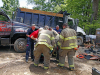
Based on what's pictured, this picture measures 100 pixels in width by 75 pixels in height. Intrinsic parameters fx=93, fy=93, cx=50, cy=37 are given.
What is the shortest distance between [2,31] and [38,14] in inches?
119

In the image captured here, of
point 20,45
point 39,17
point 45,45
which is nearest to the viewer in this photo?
point 45,45

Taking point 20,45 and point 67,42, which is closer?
point 67,42

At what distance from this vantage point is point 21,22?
694 cm

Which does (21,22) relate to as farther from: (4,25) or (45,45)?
(45,45)

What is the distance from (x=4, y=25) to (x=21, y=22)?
4.54ft

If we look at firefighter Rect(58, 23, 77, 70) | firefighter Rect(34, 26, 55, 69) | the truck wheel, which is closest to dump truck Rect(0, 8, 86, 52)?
the truck wheel

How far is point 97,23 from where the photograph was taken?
856 centimetres

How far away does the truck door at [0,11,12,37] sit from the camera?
18.9ft

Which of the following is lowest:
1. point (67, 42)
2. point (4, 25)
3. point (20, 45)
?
point (20, 45)

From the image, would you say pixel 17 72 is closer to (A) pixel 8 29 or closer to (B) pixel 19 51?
(B) pixel 19 51

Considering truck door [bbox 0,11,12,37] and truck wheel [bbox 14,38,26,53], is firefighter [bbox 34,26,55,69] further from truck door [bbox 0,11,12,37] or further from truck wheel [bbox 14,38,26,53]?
truck door [bbox 0,11,12,37]

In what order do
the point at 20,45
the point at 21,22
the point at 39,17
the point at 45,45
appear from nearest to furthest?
1. the point at 45,45
2. the point at 20,45
3. the point at 21,22
4. the point at 39,17

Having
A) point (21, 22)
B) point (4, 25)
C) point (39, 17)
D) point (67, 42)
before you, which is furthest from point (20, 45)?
point (67, 42)

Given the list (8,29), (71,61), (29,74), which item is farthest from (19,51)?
(71,61)
